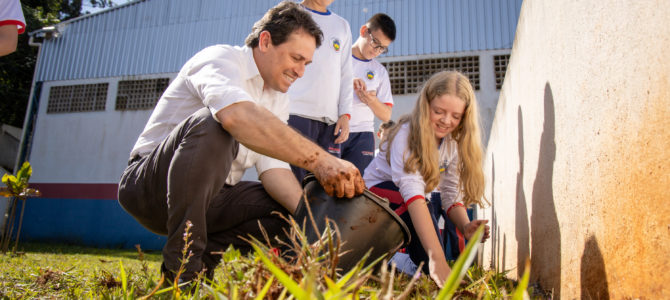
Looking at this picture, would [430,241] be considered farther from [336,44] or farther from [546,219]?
[336,44]

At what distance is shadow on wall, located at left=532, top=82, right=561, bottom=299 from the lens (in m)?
1.85

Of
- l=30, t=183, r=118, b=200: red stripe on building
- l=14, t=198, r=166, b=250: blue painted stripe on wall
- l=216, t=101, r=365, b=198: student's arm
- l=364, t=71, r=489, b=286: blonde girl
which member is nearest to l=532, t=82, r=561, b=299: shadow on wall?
l=364, t=71, r=489, b=286: blonde girl

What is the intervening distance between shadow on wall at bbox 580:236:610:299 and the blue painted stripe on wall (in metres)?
Result: 11.2

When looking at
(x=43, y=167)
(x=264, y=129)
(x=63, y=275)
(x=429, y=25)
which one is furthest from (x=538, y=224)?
(x=43, y=167)

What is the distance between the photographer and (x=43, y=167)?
13.2 meters

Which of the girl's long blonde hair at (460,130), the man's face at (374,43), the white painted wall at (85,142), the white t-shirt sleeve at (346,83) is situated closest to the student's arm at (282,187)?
the girl's long blonde hair at (460,130)

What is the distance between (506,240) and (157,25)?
12432 mm

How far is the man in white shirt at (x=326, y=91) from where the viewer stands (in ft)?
10.4

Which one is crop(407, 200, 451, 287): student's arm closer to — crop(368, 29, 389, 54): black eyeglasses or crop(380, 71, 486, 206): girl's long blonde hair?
crop(380, 71, 486, 206): girl's long blonde hair

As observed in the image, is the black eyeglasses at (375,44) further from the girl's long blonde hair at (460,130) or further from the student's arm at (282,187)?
the student's arm at (282,187)

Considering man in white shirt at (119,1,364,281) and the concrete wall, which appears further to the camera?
man in white shirt at (119,1,364,281)

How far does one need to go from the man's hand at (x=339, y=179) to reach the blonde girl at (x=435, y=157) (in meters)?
0.78

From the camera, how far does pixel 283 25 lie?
229 cm

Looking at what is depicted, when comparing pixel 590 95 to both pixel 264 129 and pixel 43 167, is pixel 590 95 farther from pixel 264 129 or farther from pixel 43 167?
pixel 43 167
